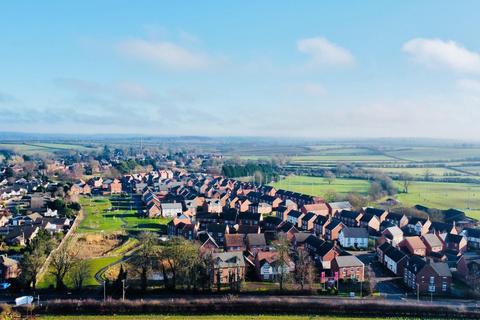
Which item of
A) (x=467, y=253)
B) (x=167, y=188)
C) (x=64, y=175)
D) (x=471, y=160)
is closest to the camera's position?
(x=467, y=253)

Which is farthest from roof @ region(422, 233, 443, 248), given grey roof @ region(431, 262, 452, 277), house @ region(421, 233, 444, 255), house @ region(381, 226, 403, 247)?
grey roof @ region(431, 262, 452, 277)

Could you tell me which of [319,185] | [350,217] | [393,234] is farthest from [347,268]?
[319,185]

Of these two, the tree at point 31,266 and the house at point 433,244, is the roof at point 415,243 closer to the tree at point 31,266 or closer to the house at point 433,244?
the house at point 433,244

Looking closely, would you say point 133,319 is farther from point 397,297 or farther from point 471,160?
point 471,160

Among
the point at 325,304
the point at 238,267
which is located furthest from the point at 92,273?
the point at 325,304

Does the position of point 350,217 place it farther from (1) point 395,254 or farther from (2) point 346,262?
(2) point 346,262

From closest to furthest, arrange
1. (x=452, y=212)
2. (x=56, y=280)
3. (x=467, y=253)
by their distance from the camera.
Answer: (x=56, y=280) → (x=467, y=253) → (x=452, y=212)

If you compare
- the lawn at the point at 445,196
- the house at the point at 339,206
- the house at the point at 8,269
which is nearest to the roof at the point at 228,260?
the house at the point at 8,269
